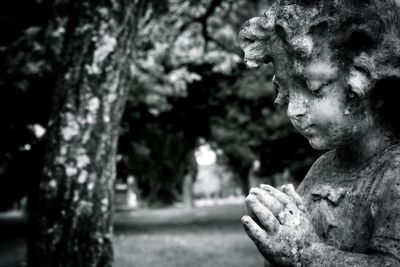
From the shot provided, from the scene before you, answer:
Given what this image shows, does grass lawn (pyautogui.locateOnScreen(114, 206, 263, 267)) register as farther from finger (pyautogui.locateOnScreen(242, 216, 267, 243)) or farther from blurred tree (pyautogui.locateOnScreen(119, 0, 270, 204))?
finger (pyautogui.locateOnScreen(242, 216, 267, 243))

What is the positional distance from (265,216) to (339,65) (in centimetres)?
65

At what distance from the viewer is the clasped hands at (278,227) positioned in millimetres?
1616

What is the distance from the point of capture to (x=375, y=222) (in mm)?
1497

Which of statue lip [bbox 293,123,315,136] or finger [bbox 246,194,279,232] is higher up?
statue lip [bbox 293,123,315,136]

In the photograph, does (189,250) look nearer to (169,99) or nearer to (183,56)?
(183,56)

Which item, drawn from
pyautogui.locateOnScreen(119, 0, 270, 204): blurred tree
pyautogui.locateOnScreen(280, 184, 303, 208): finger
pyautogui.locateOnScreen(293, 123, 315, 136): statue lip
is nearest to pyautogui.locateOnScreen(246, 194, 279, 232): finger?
pyautogui.locateOnScreen(280, 184, 303, 208): finger

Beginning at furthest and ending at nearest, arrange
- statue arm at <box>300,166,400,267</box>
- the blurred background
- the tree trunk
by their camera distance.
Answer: the blurred background, the tree trunk, statue arm at <box>300,166,400,267</box>

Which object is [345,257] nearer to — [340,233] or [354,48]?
[340,233]

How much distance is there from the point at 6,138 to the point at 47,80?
78.2 inches

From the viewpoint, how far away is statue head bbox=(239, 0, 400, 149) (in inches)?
62.6

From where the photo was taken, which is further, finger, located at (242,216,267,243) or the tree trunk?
the tree trunk

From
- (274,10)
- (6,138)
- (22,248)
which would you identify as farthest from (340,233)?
(22,248)

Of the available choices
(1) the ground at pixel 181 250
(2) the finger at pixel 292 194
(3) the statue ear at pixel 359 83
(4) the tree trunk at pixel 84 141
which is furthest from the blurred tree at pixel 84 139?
(1) the ground at pixel 181 250


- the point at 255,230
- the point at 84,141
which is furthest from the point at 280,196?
the point at 84,141
